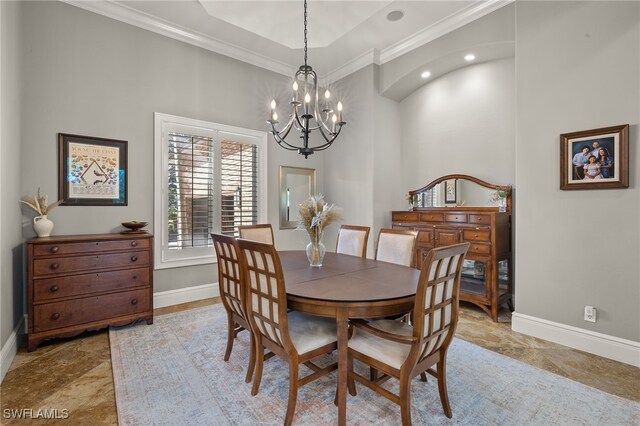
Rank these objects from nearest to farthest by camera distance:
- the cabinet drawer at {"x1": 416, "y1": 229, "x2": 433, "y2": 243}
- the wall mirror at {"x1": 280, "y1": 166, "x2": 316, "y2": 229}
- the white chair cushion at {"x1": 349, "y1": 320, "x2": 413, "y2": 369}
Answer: the white chair cushion at {"x1": 349, "y1": 320, "x2": 413, "y2": 369}, the cabinet drawer at {"x1": 416, "y1": 229, "x2": 433, "y2": 243}, the wall mirror at {"x1": 280, "y1": 166, "x2": 316, "y2": 229}

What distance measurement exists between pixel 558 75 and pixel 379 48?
7.67ft

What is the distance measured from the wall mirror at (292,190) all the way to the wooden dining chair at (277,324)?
2.91 metres

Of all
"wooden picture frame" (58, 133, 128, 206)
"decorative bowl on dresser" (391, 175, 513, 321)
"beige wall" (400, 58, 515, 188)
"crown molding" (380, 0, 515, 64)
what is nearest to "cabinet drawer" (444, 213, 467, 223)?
"decorative bowl on dresser" (391, 175, 513, 321)

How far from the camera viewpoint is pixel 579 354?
253cm

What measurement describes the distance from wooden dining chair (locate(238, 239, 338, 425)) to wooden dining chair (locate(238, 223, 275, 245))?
1.26m

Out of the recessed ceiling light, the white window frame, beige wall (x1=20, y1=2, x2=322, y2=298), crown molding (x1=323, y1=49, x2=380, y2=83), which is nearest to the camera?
beige wall (x1=20, y1=2, x2=322, y2=298)

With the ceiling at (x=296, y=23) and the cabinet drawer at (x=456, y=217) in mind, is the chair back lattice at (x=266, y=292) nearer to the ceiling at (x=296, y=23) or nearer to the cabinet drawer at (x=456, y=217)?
the cabinet drawer at (x=456, y=217)

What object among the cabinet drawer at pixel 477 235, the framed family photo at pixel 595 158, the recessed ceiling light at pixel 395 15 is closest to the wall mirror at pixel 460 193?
the cabinet drawer at pixel 477 235

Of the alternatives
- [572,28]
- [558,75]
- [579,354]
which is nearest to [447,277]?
[579,354]

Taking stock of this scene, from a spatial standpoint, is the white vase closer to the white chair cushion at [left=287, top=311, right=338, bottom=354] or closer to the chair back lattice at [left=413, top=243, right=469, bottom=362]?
the white chair cushion at [left=287, top=311, right=338, bottom=354]

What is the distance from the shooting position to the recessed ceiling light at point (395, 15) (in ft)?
11.4

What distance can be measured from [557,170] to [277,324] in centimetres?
285

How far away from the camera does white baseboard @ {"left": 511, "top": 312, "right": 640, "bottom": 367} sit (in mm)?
2389

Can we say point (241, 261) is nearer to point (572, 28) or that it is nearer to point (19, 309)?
point (19, 309)
